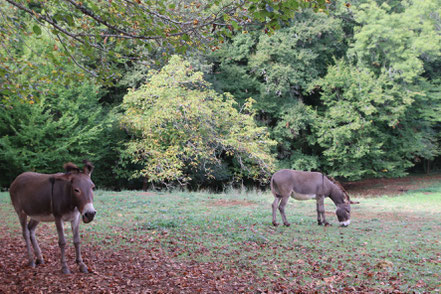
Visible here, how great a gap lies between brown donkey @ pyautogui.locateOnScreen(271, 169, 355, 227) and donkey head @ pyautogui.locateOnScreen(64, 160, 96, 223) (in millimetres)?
5728

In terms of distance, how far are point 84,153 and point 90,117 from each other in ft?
7.10

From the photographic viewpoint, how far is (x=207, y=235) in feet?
27.5

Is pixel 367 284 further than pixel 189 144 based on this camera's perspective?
No

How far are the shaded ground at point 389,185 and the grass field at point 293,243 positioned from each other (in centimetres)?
1353

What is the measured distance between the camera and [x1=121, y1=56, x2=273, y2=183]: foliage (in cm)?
1875

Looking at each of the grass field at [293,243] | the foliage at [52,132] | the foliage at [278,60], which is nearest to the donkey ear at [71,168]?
the grass field at [293,243]

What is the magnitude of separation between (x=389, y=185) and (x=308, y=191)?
21443mm

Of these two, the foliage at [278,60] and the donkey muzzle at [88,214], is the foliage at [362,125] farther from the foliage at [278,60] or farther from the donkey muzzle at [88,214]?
the donkey muzzle at [88,214]

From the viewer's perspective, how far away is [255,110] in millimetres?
22391

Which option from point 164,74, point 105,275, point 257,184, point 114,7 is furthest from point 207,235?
point 257,184

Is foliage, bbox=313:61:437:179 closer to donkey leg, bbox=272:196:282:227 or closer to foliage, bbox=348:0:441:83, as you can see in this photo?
foliage, bbox=348:0:441:83

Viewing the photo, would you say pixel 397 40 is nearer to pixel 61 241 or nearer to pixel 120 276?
pixel 120 276

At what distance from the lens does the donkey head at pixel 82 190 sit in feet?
16.1

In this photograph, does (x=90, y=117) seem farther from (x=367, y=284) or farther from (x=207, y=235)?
(x=367, y=284)
